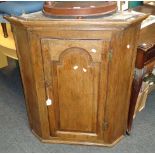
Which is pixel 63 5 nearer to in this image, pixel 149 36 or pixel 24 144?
pixel 149 36

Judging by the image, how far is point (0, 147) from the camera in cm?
164

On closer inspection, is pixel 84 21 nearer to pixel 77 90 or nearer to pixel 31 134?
pixel 77 90

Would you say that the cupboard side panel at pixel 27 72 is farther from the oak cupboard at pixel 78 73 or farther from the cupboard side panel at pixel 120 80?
the cupboard side panel at pixel 120 80

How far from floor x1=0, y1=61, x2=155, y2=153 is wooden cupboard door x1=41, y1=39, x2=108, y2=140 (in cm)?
12

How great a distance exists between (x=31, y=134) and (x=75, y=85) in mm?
634

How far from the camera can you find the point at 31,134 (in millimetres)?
1759

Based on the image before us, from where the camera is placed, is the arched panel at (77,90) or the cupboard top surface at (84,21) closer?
the cupboard top surface at (84,21)

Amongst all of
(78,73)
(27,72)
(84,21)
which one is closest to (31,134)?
(27,72)

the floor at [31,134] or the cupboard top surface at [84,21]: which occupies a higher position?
the cupboard top surface at [84,21]

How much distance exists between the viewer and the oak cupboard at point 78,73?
3.79 feet

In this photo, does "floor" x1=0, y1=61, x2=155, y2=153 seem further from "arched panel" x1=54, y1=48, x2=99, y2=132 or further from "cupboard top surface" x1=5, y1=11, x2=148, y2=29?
"cupboard top surface" x1=5, y1=11, x2=148, y2=29

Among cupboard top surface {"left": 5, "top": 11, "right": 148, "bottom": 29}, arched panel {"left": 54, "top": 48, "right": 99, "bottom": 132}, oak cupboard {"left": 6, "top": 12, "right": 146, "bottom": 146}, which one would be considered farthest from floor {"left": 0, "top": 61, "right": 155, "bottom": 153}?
cupboard top surface {"left": 5, "top": 11, "right": 148, "bottom": 29}

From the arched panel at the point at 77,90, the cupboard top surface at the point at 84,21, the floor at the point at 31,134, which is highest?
the cupboard top surface at the point at 84,21

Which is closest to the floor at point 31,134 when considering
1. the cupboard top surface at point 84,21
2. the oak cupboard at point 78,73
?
the oak cupboard at point 78,73
